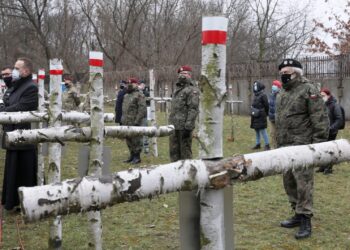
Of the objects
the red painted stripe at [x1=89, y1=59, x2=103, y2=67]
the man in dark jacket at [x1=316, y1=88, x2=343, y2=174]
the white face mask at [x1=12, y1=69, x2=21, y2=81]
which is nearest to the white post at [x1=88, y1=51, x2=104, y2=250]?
the red painted stripe at [x1=89, y1=59, x2=103, y2=67]

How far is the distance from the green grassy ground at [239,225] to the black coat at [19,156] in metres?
0.35

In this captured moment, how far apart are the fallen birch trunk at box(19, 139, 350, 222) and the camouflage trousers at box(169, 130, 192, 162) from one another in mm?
6429

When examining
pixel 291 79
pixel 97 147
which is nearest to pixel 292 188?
pixel 291 79

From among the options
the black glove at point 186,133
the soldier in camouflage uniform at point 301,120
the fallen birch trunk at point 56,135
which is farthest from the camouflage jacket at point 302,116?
the black glove at point 186,133

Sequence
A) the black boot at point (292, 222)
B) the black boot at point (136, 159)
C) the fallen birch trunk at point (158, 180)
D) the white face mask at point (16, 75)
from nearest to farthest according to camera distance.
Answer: the fallen birch trunk at point (158, 180), the black boot at point (292, 222), the white face mask at point (16, 75), the black boot at point (136, 159)

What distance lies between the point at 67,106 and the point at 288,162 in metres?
11.0

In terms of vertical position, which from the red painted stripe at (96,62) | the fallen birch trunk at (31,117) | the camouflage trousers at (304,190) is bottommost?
the camouflage trousers at (304,190)

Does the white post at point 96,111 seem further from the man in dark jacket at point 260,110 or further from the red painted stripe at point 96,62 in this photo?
the man in dark jacket at point 260,110

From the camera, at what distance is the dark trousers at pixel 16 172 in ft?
21.3

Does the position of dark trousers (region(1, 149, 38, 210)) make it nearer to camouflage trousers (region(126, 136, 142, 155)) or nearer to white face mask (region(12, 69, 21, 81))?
white face mask (region(12, 69, 21, 81))

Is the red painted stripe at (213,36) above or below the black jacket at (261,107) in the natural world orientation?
above

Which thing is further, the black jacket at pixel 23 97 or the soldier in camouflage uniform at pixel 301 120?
the black jacket at pixel 23 97

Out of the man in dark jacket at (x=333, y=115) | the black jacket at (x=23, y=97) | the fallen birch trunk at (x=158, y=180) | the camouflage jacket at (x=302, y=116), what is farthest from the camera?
the man in dark jacket at (x=333, y=115)

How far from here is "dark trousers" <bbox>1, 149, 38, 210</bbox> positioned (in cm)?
649
